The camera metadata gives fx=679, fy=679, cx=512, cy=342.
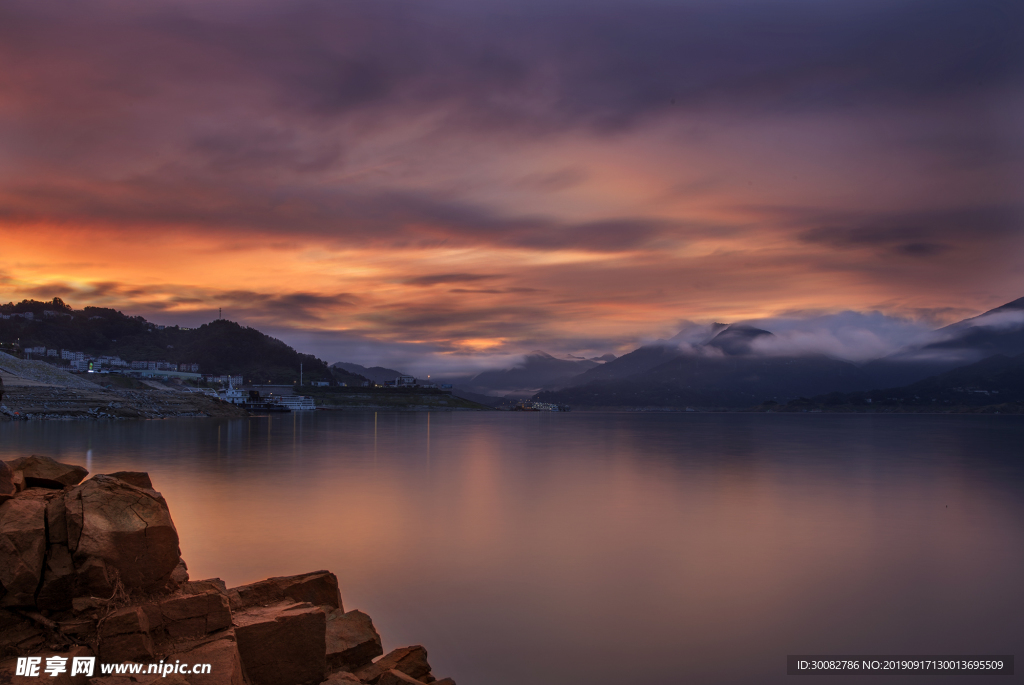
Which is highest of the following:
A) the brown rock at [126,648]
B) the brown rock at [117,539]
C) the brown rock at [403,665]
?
the brown rock at [117,539]

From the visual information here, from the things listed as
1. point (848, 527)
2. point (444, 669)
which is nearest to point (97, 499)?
point (444, 669)

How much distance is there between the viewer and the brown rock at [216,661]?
7.59 metres

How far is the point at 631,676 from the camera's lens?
12258mm

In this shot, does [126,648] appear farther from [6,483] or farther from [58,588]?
[6,483]

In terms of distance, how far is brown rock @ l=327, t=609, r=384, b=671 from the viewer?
33.4 ft

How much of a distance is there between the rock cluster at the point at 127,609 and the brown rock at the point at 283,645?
0.01 meters

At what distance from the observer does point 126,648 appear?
7902 millimetres

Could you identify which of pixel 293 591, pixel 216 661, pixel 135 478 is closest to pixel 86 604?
pixel 216 661

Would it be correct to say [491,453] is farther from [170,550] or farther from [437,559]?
[170,550]

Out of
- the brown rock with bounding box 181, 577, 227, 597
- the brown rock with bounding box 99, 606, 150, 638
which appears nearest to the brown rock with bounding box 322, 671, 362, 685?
the brown rock with bounding box 181, 577, 227, 597

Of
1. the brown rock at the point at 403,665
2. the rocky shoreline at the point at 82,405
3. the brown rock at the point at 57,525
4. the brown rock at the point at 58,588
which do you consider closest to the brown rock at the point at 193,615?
the brown rock at the point at 58,588

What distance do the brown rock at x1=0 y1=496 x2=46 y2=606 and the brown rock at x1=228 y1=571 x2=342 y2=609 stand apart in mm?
2586

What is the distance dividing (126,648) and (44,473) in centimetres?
574

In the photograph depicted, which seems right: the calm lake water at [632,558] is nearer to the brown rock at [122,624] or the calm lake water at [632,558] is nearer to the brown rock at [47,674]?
the brown rock at [122,624]
